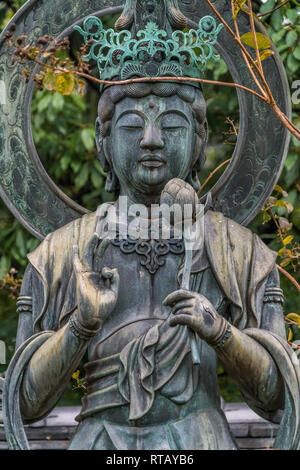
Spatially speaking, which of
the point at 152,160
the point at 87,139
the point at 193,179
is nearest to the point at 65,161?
the point at 87,139

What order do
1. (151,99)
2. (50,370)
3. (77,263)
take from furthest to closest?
(151,99) < (50,370) < (77,263)

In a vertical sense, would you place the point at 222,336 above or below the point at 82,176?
below

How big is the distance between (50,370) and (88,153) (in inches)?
168

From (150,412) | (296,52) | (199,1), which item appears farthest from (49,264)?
(296,52)

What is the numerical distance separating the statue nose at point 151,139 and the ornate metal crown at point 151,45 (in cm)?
28

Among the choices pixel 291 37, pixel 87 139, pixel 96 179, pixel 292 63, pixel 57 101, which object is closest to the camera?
pixel 291 37

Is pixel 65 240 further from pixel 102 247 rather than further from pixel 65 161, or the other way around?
pixel 65 161

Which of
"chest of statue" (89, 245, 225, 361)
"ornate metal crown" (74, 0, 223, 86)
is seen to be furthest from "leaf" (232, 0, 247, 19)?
"chest of statue" (89, 245, 225, 361)

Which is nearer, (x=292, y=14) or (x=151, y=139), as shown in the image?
(x=151, y=139)

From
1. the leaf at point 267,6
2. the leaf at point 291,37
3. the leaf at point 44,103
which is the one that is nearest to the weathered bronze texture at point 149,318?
the leaf at point 267,6

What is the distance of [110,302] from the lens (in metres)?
6.00

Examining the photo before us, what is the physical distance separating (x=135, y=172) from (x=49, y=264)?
621mm

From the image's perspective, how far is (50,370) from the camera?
6234mm

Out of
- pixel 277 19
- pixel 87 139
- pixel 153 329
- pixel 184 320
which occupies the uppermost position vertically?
pixel 277 19
